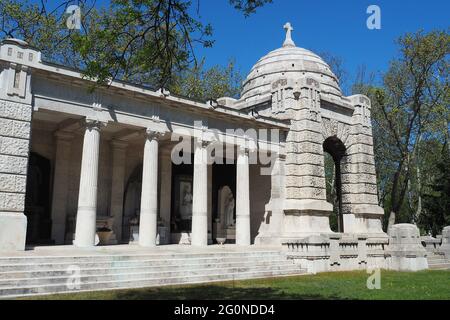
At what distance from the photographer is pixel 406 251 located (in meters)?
19.1

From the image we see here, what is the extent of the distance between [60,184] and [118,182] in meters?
3.21

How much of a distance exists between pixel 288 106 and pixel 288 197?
17.1ft

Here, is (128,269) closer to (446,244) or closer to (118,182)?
(118,182)

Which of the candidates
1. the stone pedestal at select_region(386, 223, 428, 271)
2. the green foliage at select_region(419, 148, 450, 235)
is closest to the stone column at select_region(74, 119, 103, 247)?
the stone pedestal at select_region(386, 223, 428, 271)

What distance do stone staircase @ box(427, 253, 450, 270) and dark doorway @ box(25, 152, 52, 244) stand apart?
18635 millimetres

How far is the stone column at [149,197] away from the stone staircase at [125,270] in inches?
110

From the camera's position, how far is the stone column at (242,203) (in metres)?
22.1

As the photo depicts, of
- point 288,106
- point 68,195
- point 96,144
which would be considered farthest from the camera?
point 288,106

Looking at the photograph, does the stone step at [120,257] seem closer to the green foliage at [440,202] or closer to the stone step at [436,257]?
the stone step at [436,257]

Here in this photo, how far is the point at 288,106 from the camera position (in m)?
24.5

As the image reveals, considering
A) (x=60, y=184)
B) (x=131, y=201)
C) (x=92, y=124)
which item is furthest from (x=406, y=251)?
(x=60, y=184)

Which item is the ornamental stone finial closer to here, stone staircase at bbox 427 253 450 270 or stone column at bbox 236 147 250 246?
stone column at bbox 236 147 250 246
